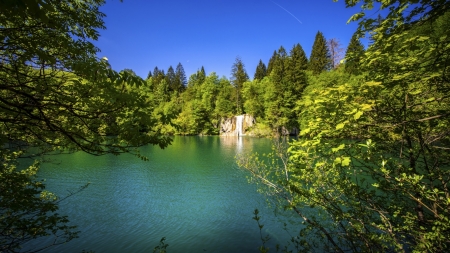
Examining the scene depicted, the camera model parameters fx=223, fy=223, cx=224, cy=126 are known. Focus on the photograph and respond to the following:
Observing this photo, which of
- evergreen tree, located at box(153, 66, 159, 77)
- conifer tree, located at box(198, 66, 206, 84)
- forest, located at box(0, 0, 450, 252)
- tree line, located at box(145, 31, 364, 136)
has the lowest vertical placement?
forest, located at box(0, 0, 450, 252)

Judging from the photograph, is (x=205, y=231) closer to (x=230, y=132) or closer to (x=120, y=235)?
(x=120, y=235)

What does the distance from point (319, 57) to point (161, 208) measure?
48.8 metres

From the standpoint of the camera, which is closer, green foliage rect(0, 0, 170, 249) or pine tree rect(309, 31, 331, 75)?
green foliage rect(0, 0, 170, 249)

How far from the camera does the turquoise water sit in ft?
25.2

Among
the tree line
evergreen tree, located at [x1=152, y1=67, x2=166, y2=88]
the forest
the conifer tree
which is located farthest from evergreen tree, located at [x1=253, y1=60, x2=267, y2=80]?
the forest

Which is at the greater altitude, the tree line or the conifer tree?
the conifer tree

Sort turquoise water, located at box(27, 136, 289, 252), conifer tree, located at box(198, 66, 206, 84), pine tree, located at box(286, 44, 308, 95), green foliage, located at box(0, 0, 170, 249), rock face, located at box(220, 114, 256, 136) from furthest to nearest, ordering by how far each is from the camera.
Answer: conifer tree, located at box(198, 66, 206, 84) → rock face, located at box(220, 114, 256, 136) → pine tree, located at box(286, 44, 308, 95) → turquoise water, located at box(27, 136, 289, 252) → green foliage, located at box(0, 0, 170, 249)

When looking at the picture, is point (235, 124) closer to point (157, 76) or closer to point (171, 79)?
point (171, 79)

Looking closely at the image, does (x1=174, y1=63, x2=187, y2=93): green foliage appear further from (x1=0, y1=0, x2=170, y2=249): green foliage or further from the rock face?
(x1=0, y1=0, x2=170, y2=249): green foliage

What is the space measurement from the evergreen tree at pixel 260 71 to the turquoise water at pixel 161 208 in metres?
49.1

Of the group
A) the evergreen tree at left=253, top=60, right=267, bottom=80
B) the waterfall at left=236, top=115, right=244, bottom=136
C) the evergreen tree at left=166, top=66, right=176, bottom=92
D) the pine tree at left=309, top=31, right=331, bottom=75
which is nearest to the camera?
the pine tree at left=309, top=31, right=331, bottom=75

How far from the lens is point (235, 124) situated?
167ft

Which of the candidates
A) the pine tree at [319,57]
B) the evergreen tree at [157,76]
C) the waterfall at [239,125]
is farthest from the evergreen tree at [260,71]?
the evergreen tree at [157,76]

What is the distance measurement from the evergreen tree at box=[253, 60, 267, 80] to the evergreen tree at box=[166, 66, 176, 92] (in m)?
27.7
